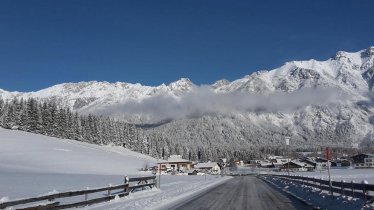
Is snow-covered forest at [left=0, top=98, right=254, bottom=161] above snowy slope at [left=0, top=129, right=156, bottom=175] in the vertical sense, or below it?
above

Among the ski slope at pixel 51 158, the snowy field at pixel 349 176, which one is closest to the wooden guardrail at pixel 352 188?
the snowy field at pixel 349 176

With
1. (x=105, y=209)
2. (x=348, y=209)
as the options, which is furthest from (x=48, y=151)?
(x=348, y=209)

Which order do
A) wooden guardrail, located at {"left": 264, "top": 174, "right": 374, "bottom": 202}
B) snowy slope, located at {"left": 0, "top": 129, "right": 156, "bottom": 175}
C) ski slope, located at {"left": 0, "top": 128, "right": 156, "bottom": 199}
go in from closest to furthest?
wooden guardrail, located at {"left": 264, "top": 174, "right": 374, "bottom": 202} < ski slope, located at {"left": 0, "top": 128, "right": 156, "bottom": 199} < snowy slope, located at {"left": 0, "top": 129, "right": 156, "bottom": 175}

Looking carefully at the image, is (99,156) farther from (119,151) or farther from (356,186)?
(356,186)

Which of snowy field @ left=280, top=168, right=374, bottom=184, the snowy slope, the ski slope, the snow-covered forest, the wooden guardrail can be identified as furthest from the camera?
the snow-covered forest

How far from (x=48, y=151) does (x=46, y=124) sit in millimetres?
34489

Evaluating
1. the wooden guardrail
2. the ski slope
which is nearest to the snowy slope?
the ski slope

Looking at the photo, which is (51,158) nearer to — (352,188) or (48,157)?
(48,157)

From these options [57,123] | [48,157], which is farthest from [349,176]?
[57,123]

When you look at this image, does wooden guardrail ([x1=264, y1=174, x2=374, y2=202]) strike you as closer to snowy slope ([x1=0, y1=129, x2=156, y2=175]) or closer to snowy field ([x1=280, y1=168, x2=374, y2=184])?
snowy field ([x1=280, y1=168, x2=374, y2=184])

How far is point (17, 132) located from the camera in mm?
123562

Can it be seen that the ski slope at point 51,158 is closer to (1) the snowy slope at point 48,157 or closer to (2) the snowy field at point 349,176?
(1) the snowy slope at point 48,157

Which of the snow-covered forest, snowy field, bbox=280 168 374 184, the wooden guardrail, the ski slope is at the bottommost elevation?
the wooden guardrail

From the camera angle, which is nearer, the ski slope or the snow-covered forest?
the ski slope
